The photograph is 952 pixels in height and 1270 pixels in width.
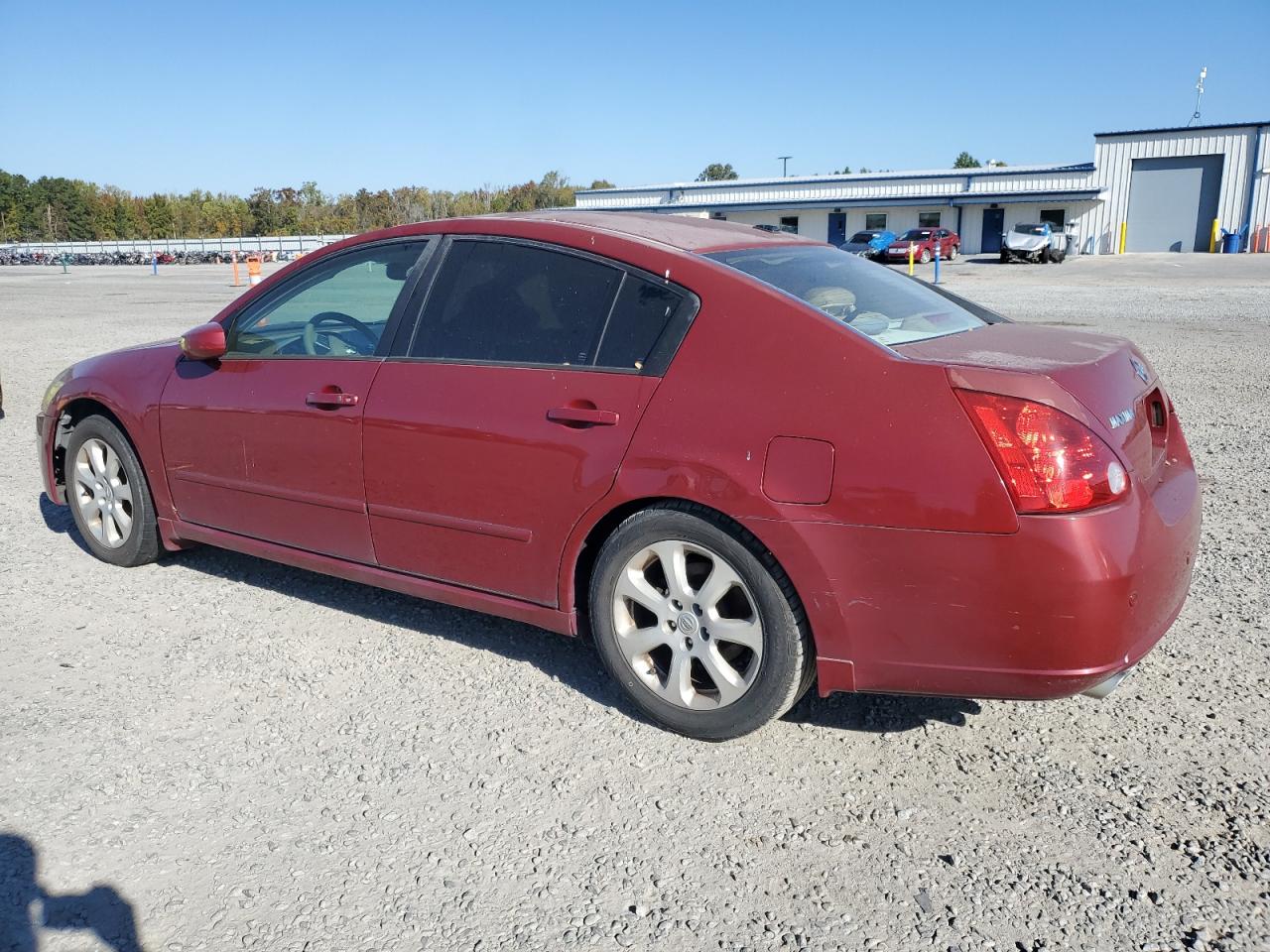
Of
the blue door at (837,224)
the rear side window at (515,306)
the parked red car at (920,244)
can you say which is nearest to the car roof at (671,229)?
the rear side window at (515,306)

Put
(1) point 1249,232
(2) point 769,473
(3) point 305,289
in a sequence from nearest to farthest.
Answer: (2) point 769,473 < (3) point 305,289 < (1) point 1249,232

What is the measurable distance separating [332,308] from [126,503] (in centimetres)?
154

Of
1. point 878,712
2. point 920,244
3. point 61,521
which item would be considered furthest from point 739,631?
point 920,244

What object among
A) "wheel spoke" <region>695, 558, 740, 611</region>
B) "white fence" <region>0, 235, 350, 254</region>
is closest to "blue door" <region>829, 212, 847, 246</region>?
"white fence" <region>0, 235, 350, 254</region>

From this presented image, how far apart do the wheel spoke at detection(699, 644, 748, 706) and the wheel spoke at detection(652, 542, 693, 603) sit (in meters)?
0.19

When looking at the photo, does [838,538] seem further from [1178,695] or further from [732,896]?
[1178,695]

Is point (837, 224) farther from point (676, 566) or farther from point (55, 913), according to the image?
point (55, 913)

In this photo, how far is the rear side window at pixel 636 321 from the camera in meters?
3.31

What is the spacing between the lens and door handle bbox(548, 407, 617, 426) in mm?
3283

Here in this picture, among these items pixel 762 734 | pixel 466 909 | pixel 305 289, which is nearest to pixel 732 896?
pixel 466 909

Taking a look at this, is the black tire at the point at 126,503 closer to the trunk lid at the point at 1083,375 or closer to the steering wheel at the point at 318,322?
the steering wheel at the point at 318,322

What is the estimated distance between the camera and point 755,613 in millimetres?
3100

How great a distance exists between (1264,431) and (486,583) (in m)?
6.65

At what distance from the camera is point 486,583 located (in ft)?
12.1
